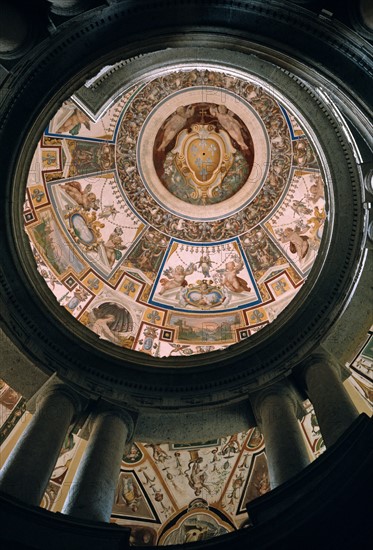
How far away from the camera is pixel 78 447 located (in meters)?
11.1

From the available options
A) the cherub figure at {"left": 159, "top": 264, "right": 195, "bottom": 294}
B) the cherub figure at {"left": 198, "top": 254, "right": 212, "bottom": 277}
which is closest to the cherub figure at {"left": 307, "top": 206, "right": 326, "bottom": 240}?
the cherub figure at {"left": 198, "top": 254, "right": 212, "bottom": 277}

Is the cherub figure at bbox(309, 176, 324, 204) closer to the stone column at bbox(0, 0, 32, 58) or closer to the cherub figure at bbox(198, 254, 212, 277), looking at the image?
the cherub figure at bbox(198, 254, 212, 277)

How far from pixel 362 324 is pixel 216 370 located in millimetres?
2847

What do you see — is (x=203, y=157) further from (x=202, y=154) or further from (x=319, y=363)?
(x=319, y=363)

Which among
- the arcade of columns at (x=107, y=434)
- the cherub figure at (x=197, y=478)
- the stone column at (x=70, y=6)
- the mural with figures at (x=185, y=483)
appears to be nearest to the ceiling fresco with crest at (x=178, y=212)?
the mural with figures at (x=185, y=483)

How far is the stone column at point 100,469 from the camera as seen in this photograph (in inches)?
260

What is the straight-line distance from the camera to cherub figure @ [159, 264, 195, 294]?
47.3 ft

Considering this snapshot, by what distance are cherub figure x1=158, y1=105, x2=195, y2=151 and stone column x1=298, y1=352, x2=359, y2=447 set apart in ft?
31.0

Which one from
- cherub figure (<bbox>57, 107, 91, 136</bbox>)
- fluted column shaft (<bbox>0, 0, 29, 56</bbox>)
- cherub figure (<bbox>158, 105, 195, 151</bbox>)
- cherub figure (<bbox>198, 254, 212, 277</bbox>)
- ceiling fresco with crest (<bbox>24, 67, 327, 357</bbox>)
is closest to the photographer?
fluted column shaft (<bbox>0, 0, 29, 56</bbox>)

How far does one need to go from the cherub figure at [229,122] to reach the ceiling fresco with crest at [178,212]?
32 millimetres

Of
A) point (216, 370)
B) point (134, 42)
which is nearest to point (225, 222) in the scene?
point (216, 370)

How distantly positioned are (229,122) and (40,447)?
11.4m

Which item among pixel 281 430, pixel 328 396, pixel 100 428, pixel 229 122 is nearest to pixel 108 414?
pixel 100 428

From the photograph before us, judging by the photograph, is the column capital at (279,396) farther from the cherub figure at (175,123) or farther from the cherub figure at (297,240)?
the cherub figure at (175,123)
